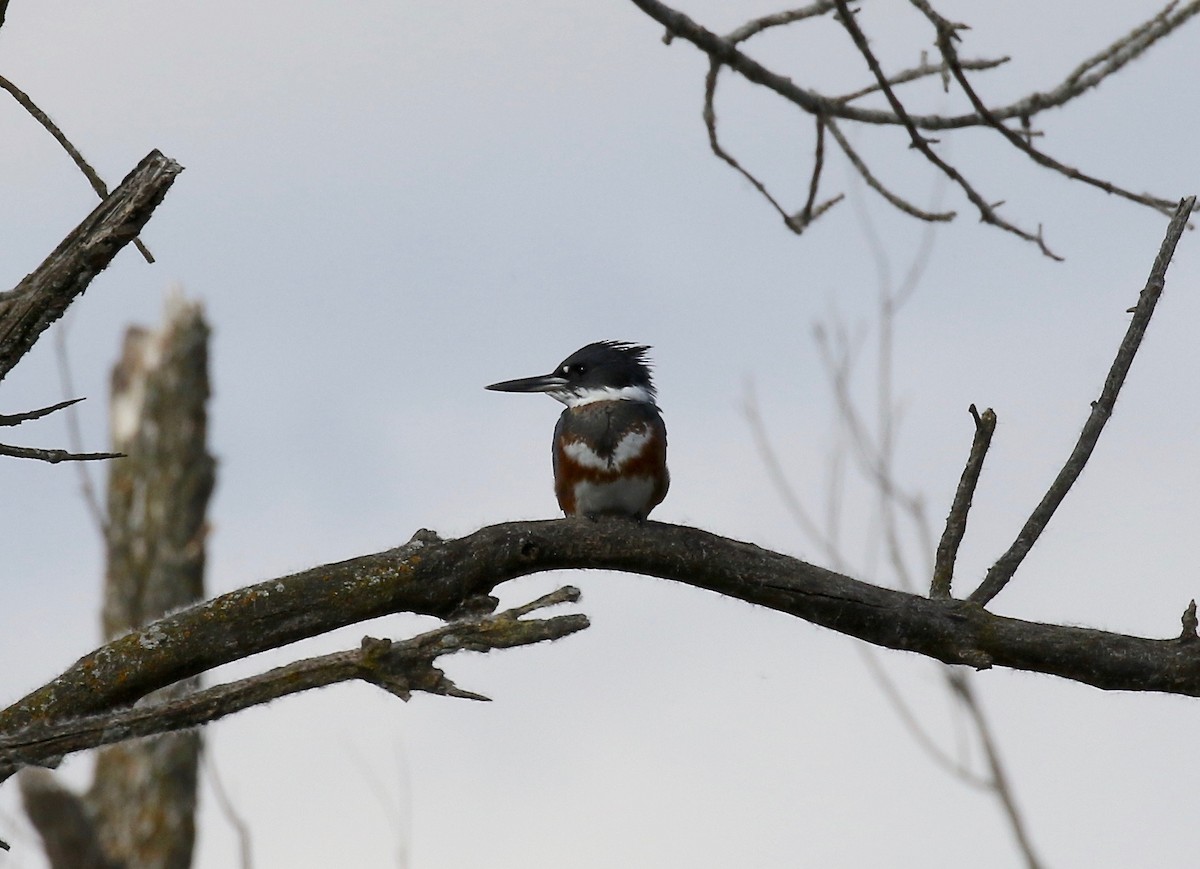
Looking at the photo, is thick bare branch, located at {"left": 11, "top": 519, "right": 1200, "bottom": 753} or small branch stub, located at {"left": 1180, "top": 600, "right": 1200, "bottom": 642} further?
small branch stub, located at {"left": 1180, "top": 600, "right": 1200, "bottom": 642}

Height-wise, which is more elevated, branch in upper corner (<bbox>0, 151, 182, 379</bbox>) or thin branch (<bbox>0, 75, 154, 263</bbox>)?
thin branch (<bbox>0, 75, 154, 263</bbox>)

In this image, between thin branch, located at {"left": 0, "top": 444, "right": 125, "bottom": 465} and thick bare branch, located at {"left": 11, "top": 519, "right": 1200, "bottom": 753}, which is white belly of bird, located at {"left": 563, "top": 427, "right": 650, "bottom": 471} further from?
thin branch, located at {"left": 0, "top": 444, "right": 125, "bottom": 465}

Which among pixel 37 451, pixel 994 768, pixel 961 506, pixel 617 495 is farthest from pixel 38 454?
pixel 994 768

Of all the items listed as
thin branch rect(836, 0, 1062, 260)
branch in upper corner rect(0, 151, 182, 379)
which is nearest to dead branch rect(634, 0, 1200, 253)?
thin branch rect(836, 0, 1062, 260)

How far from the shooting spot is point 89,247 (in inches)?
116

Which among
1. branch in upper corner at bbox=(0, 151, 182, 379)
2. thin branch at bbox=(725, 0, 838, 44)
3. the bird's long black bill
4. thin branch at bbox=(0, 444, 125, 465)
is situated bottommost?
thin branch at bbox=(0, 444, 125, 465)

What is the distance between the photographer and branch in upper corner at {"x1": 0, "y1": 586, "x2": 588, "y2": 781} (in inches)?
110

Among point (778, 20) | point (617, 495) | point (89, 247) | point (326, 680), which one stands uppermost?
point (778, 20)

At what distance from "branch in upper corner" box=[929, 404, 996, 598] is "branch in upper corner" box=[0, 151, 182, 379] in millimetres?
2073

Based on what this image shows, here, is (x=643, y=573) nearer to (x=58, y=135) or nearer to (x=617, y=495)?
(x=617, y=495)

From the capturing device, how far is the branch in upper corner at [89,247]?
295 centimetres

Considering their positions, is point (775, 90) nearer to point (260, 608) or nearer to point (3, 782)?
point (260, 608)

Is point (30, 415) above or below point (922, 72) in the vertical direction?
below

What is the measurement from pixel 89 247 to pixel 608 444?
76.4 inches
